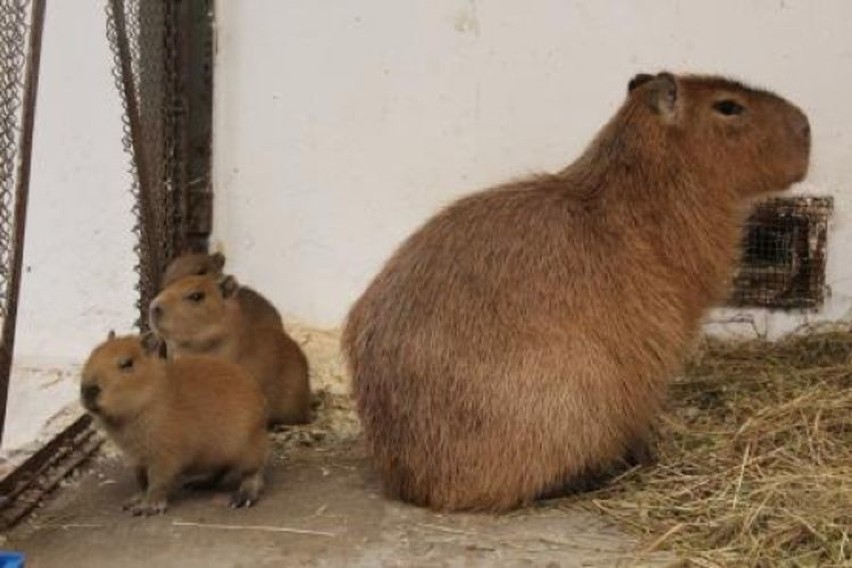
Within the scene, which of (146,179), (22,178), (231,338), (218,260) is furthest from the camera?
(218,260)

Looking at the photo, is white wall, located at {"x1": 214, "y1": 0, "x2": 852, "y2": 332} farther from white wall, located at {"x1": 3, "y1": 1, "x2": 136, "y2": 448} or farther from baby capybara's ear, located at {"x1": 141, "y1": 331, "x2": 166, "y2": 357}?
baby capybara's ear, located at {"x1": 141, "y1": 331, "x2": 166, "y2": 357}

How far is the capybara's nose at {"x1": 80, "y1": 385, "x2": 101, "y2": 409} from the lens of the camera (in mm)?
3949

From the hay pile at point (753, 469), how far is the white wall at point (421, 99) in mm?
749

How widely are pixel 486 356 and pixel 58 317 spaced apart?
2681 mm

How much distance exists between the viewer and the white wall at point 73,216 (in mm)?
5699

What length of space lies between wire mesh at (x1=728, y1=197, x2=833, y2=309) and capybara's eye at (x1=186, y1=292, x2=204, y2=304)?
2.26 metres

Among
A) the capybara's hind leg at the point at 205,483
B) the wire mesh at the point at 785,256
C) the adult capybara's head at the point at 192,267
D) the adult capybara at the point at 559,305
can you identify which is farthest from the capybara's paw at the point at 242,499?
the wire mesh at the point at 785,256

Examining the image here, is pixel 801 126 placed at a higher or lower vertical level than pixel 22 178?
higher

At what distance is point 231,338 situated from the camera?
15.8 ft

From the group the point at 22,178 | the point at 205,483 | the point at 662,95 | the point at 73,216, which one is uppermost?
the point at 662,95

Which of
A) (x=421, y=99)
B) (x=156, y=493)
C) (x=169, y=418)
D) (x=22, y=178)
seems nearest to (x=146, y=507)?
(x=156, y=493)

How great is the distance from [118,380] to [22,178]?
2.20 feet

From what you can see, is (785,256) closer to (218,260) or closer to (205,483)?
(218,260)

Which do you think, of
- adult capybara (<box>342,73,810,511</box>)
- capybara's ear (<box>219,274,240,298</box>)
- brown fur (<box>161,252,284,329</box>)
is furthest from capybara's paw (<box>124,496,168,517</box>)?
brown fur (<box>161,252,284,329</box>)
